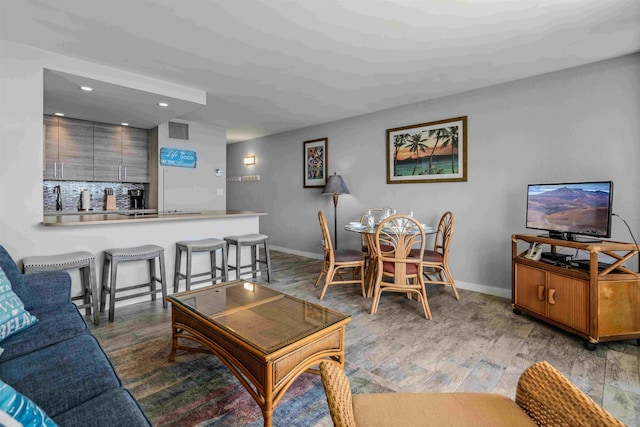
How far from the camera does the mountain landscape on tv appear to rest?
2555 mm

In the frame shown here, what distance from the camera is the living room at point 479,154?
2.75m

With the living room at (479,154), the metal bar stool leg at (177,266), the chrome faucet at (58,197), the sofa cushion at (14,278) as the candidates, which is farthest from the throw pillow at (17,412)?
the chrome faucet at (58,197)

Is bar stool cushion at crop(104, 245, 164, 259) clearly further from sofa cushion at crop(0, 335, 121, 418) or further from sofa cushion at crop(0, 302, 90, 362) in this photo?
sofa cushion at crop(0, 335, 121, 418)

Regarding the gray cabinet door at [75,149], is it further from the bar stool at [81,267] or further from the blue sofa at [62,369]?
the blue sofa at [62,369]

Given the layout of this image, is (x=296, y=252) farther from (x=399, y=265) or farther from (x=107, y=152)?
(x=107, y=152)

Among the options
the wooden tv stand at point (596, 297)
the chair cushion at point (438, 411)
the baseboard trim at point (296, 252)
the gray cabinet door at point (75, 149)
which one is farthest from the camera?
the baseboard trim at point (296, 252)

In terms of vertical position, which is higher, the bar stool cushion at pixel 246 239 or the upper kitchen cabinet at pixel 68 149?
the upper kitchen cabinet at pixel 68 149

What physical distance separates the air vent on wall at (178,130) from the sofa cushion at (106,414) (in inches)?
190

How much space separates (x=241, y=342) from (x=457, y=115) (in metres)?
3.72

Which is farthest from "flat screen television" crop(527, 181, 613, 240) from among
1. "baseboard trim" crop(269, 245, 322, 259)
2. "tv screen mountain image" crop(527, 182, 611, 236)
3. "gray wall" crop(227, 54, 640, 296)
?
"baseboard trim" crop(269, 245, 322, 259)

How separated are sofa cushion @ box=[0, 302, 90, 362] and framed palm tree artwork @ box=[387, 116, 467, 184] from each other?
3885 mm

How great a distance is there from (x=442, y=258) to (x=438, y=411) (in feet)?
8.56

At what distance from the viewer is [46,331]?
5.47ft

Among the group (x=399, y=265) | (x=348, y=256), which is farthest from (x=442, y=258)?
(x=348, y=256)
